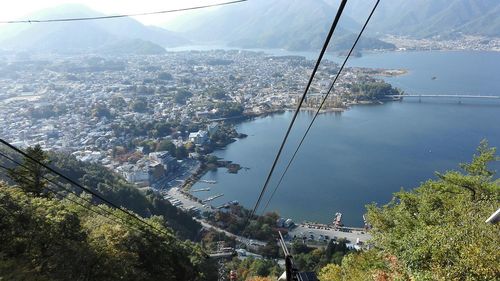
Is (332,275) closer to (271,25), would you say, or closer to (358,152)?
(358,152)

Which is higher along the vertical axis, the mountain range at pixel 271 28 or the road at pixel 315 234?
the mountain range at pixel 271 28

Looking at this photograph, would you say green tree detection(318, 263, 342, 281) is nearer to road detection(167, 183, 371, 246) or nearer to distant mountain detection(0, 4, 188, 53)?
road detection(167, 183, 371, 246)

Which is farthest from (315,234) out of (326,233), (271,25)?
(271,25)

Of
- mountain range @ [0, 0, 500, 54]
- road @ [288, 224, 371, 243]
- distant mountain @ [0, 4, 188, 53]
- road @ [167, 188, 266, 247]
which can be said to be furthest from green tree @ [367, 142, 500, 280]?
distant mountain @ [0, 4, 188, 53]

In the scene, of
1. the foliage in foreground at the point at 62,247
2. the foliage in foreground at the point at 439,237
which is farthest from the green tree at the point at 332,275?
the foliage in foreground at the point at 62,247

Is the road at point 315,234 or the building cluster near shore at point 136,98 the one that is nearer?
the road at point 315,234

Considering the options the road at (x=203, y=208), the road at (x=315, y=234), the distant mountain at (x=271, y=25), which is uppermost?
the distant mountain at (x=271, y=25)

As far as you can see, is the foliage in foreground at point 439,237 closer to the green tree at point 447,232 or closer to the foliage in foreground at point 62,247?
the green tree at point 447,232
